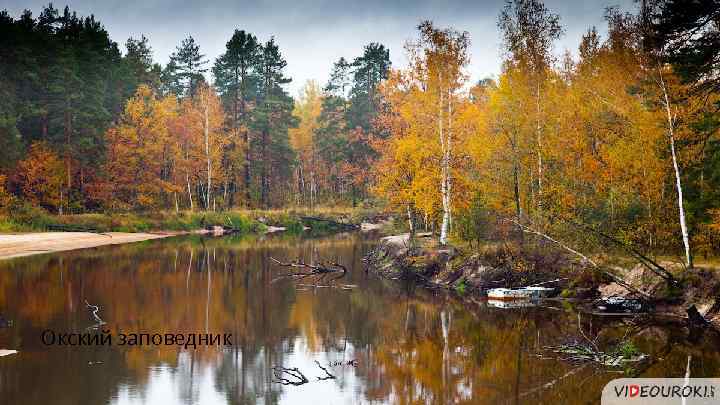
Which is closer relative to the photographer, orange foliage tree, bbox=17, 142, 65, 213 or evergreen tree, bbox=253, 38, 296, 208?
orange foliage tree, bbox=17, 142, 65, 213

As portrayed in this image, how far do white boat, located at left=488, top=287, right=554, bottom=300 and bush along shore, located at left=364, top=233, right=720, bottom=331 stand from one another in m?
0.43

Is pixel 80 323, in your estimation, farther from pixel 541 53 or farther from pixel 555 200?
pixel 541 53

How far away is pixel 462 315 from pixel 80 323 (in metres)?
12.3

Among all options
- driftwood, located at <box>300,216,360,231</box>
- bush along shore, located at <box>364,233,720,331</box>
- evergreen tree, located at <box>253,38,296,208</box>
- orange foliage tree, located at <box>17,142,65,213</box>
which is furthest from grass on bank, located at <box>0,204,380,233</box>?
bush along shore, located at <box>364,233,720,331</box>

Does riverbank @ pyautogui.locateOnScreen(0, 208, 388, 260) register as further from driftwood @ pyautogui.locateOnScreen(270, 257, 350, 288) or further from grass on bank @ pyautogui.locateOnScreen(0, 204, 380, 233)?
driftwood @ pyautogui.locateOnScreen(270, 257, 350, 288)

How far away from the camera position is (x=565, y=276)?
24.7 m

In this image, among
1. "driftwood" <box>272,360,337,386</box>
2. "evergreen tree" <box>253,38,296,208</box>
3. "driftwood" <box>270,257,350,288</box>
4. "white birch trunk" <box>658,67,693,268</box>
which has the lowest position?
"driftwood" <box>272,360,337,386</box>

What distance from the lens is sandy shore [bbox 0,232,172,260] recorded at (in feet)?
126

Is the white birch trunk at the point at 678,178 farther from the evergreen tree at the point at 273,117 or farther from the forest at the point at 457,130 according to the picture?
the evergreen tree at the point at 273,117

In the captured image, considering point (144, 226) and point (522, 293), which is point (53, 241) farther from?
point (522, 293)

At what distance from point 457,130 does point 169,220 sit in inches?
1317

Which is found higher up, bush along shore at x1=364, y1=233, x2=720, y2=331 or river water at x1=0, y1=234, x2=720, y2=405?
bush along shore at x1=364, y1=233, x2=720, y2=331

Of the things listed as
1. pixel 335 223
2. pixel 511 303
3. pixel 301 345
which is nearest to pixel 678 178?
pixel 511 303

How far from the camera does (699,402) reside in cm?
1259
